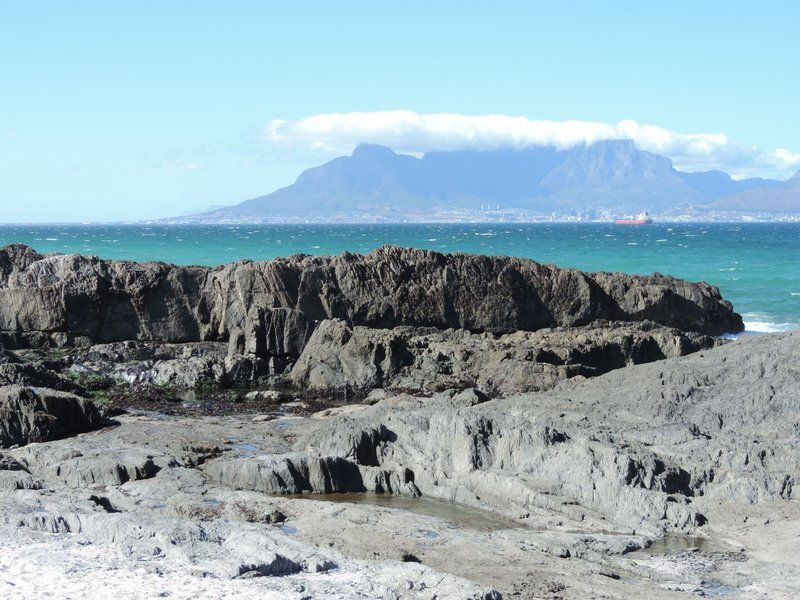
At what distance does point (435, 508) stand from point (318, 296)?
72.7 feet

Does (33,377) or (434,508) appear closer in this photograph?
(434,508)

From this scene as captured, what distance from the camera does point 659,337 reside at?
32.2 metres

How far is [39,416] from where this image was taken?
838 inches

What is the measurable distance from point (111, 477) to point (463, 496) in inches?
239

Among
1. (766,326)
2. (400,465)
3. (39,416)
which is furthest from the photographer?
(766,326)

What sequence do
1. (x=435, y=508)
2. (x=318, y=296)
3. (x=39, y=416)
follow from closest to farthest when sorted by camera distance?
(x=435, y=508) → (x=39, y=416) → (x=318, y=296)

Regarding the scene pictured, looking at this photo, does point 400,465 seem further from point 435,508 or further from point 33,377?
point 33,377

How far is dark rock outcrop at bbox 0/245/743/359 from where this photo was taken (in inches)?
1486

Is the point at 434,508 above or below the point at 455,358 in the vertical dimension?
below

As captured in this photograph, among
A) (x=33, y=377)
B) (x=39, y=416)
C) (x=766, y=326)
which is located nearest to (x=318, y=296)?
(x=33, y=377)

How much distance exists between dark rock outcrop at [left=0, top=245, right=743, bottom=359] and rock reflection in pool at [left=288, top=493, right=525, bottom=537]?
1899 cm

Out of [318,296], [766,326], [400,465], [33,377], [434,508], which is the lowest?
[434,508]

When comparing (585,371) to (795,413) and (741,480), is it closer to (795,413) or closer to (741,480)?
(795,413)

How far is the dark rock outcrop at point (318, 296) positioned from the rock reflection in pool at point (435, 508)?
19.0 metres
